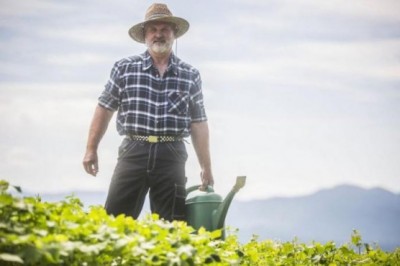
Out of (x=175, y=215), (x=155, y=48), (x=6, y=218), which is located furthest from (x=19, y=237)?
(x=155, y=48)

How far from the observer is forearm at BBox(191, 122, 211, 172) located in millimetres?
6262

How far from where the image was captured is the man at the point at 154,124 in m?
5.85

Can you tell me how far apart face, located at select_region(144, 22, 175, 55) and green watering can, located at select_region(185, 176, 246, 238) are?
58.5 inches

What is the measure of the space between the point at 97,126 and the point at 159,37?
1.09 meters

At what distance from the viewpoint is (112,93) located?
6.13 m

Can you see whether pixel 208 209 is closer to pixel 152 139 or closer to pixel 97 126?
pixel 152 139

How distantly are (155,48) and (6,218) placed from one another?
324 cm

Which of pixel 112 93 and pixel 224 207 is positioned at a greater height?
pixel 112 93

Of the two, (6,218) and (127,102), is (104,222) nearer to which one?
(6,218)

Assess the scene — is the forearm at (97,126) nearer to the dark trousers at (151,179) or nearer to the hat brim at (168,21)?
the dark trousers at (151,179)

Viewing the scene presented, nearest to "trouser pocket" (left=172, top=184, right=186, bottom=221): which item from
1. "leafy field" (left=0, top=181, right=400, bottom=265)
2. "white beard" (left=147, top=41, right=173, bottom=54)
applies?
"white beard" (left=147, top=41, right=173, bottom=54)

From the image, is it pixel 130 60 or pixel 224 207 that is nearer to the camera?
pixel 224 207

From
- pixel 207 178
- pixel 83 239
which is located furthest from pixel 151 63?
pixel 83 239

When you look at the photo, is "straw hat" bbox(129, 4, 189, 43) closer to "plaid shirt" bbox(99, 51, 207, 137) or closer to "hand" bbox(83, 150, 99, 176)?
"plaid shirt" bbox(99, 51, 207, 137)
